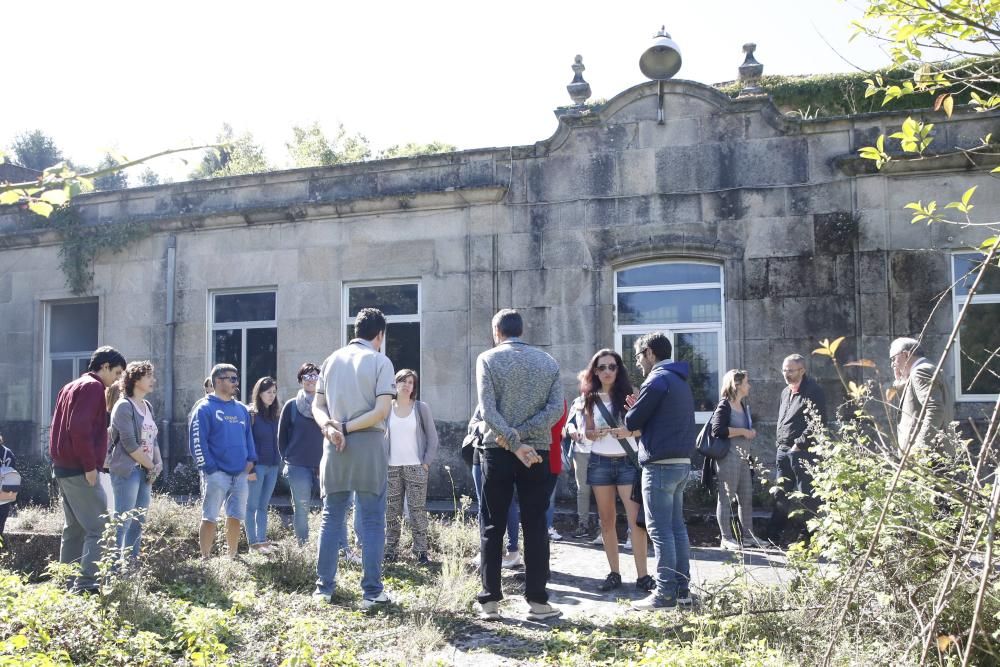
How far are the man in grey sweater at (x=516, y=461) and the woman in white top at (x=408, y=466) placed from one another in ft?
6.64

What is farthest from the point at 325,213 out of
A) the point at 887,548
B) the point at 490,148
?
the point at 887,548

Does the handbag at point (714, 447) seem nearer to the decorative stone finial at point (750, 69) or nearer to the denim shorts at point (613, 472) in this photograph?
the denim shorts at point (613, 472)

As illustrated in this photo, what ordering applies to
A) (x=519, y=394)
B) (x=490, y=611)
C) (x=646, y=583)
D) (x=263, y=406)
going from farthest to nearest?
(x=263, y=406) → (x=646, y=583) → (x=519, y=394) → (x=490, y=611)

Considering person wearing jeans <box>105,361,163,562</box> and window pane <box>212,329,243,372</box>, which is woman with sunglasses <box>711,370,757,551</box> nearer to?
person wearing jeans <box>105,361,163,562</box>

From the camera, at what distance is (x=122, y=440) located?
672 centimetres

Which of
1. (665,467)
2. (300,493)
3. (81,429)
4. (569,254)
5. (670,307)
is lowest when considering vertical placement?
(300,493)

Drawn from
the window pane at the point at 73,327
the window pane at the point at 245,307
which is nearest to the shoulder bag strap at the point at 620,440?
the window pane at the point at 245,307

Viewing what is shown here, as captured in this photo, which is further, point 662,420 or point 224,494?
point 224,494

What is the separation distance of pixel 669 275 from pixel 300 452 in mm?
5688

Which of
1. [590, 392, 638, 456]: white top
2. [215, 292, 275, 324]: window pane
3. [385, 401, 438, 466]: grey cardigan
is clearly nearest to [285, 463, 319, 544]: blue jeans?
[385, 401, 438, 466]: grey cardigan

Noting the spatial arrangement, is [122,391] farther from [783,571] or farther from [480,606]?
[783,571]

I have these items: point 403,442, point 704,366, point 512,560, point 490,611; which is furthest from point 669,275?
point 490,611

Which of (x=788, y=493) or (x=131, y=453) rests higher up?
(x=131, y=453)

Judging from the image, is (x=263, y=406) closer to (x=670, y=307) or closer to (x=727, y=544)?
(x=727, y=544)
